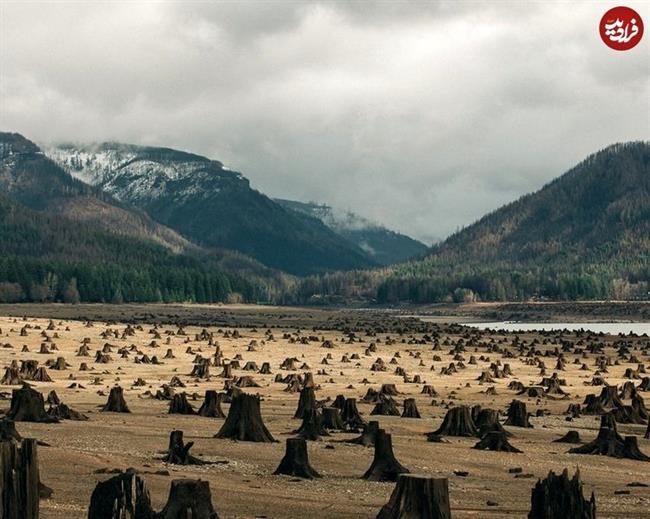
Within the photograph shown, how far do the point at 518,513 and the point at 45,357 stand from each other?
47.3 metres

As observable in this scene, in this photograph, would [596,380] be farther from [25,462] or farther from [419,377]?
[25,462]

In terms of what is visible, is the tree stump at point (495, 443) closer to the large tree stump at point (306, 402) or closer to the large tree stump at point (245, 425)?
the large tree stump at point (245, 425)

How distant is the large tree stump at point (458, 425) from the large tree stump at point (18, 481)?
2076cm

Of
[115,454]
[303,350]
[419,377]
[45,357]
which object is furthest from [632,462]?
[303,350]

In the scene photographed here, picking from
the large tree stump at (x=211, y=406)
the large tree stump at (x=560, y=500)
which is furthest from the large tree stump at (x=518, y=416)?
the large tree stump at (x=560, y=500)

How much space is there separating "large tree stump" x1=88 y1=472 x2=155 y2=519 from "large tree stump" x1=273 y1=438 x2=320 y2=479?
1001 centimetres

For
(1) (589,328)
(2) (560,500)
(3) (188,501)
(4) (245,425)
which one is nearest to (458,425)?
(4) (245,425)

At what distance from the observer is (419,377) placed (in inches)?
2307

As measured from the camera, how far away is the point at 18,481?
1416 cm

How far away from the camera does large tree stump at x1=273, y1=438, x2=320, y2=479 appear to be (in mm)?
24281

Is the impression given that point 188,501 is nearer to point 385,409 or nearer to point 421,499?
point 421,499

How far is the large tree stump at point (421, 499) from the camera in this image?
15438mm

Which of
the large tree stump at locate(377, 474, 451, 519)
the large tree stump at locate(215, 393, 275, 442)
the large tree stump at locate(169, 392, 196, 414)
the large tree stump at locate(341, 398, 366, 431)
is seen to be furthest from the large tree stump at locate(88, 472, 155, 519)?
the large tree stump at locate(169, 392, 196, 414)

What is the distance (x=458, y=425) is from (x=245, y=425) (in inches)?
278
